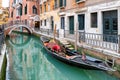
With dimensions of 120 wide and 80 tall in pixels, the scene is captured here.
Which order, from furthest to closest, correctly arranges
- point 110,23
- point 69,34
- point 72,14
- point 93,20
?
1. point 72,14
2. point 69,34
3. point 93,20
4. point 110,23

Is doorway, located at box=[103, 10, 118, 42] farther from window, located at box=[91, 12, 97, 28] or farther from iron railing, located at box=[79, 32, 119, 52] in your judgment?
window, located at box=[91, 12, 97, 28]

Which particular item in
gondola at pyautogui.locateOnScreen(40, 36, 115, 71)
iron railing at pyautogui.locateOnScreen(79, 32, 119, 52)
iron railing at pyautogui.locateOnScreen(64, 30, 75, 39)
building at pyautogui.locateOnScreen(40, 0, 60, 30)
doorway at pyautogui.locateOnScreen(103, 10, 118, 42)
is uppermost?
building at pyautogui.locateOnScreen(40, 0, 60, 30)

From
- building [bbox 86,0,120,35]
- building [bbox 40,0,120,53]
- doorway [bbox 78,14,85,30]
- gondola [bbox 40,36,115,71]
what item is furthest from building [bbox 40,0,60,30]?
gondola [bbox 40,36,115,71]

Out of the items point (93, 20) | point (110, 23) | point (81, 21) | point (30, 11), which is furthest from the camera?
point (30, 11)

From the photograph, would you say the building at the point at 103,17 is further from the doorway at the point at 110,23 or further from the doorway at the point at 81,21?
the doorway at the point at 81,21

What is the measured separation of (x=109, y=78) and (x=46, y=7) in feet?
68.3

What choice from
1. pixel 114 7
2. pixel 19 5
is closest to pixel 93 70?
pixel 114 7

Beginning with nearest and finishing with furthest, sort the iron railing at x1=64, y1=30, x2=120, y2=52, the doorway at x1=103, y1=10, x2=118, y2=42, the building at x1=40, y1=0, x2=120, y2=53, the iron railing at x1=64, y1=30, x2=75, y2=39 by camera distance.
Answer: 1. the iron railing at x1=64, y1=30, x2=120, y2=52
2. the building at x1=40, y1=0, x2=120, y2=53
3. the doorway at x1=103, y1=10, x2=118, y2=42
4. the iron railing at x1=64, y1=30, x2=75, y2=39

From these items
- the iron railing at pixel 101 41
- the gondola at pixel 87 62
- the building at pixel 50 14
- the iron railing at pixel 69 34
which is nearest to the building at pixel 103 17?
the iron railing at pixel 101 41

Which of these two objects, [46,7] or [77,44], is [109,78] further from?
[46,7]

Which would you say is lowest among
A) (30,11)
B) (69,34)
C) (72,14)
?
(69,34)

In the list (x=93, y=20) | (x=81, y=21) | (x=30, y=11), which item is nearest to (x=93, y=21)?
(x=93, y=20)

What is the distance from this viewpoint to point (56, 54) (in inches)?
482

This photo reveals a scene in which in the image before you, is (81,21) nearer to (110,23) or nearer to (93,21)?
(93,21)
